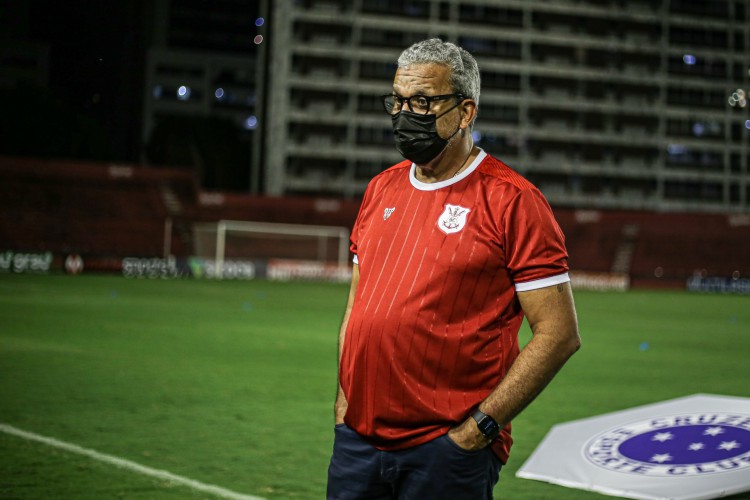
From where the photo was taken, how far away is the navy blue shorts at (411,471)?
9.98 feet

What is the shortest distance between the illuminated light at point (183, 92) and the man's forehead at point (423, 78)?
117 metres

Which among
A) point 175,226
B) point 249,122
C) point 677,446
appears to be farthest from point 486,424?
point 249,122

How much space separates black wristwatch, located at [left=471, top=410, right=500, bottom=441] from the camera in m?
3.00

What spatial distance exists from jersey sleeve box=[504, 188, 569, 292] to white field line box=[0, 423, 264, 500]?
Result: 139 inches

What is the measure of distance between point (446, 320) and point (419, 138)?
0.61m

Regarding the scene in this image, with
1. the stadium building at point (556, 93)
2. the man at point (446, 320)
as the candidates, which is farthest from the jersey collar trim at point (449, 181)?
the stadium building at point (556, 93)

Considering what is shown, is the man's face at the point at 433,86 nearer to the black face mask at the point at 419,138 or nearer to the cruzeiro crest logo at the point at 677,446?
the black face mask at the point at 419,138

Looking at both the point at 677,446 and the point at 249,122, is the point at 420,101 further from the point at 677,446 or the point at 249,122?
the point at 249,122

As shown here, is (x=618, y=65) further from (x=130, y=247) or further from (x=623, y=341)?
(x=623, y=341)

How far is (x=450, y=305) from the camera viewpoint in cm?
307

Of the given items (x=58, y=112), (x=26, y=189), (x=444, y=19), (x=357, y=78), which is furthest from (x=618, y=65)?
(x=26, y=189)

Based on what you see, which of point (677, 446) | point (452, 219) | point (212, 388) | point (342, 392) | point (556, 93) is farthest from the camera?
point (556, 93)

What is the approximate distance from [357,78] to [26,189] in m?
36.9

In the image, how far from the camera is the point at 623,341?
19.3m
